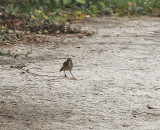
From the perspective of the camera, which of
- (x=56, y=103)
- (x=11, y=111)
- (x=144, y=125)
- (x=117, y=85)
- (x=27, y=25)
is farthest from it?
(x=27, y=25)

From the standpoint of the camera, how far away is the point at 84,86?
15.1 ft

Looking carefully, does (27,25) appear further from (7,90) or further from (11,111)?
(11,111)

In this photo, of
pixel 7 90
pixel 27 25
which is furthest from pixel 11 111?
pixel 27 25

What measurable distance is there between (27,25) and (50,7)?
560 centimetres

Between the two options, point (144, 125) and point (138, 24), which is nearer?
point (144, 125)

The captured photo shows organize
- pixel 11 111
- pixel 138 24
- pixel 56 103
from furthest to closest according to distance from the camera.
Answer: pixel 138 24 → pixel 56 103 → pixel 11 111

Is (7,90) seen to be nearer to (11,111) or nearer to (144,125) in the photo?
(11,111)

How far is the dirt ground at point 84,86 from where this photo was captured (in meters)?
3.54

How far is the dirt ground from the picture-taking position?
11.6 ft

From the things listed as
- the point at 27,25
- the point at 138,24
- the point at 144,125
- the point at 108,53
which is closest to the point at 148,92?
the point at 144,125

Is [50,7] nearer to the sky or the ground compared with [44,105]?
nearer to the sky

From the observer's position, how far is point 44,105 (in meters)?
3.92

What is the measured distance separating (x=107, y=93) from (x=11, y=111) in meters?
1.08

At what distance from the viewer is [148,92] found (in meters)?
4.38
